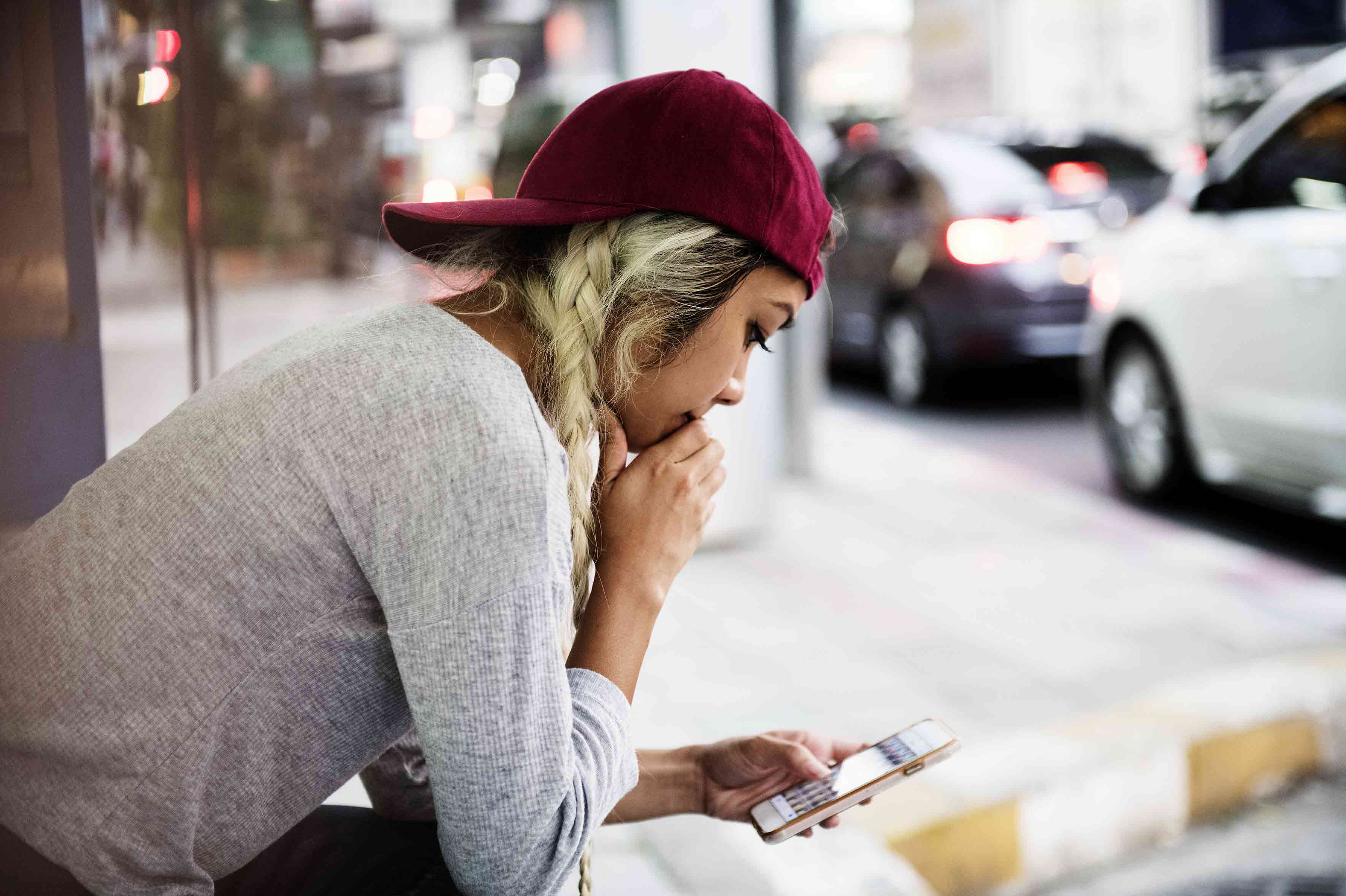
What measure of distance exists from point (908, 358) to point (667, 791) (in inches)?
250

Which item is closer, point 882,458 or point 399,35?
point 399,35

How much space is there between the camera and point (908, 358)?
7.91 metres

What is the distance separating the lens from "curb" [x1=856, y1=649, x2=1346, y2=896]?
8.82 feet

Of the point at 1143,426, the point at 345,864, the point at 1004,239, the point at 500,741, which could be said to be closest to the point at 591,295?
the point at 500,741

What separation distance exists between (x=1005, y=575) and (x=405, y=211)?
3.65 m

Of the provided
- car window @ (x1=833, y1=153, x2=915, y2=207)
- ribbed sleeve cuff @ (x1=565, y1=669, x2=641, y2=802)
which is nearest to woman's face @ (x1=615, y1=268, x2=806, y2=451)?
ribbed sleeve cuff @ (x1=565, y1=669, x2=641, y2=802)

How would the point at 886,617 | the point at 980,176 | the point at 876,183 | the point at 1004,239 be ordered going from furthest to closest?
the point at 876,183 < the point at 980,176 < the point at 1004,239 < the point at 886,617

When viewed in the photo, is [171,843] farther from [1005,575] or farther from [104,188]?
[1005,575]

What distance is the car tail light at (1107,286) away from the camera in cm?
561

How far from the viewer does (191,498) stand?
4.19ft

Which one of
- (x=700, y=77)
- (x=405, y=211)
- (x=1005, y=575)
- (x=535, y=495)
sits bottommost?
(x=1005, y=575)

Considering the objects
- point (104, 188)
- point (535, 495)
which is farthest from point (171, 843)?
point (104, 188)

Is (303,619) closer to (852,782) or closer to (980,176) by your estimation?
(852,782)

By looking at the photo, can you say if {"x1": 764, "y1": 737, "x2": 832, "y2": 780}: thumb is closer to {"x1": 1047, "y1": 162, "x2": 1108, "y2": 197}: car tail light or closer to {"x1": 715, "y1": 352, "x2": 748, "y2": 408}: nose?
{"x1": 715, "y1": 352, "x2": 748, "y2": 408}: nose
